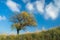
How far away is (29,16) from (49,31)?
2008cm

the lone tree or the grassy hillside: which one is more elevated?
the lone tree

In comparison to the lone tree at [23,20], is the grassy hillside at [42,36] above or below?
below

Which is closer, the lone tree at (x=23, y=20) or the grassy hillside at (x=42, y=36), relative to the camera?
the grassy hillside at (x=42, y=36)

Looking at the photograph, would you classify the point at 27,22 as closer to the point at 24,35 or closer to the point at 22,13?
the point at 22,13

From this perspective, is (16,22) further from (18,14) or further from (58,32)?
(58,32)

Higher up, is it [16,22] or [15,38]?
[16,22]

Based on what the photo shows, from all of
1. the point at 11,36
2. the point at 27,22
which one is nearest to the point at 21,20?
the point at 27,22

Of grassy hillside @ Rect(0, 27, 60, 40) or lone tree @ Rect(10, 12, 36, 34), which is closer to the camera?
grassy hillside @ Rect(0, 27, 60, 40)

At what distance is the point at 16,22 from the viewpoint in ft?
112

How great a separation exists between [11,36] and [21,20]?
63.9 feet

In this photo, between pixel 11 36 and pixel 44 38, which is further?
pixel 11 36

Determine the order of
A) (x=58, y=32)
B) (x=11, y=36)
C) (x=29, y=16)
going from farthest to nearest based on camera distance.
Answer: (x=29, y=16) < (x=11, y=36) < (x=58, y=32)

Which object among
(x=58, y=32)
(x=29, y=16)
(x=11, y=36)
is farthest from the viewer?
(x=29, y=16)

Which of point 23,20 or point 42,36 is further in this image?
point 23,20
